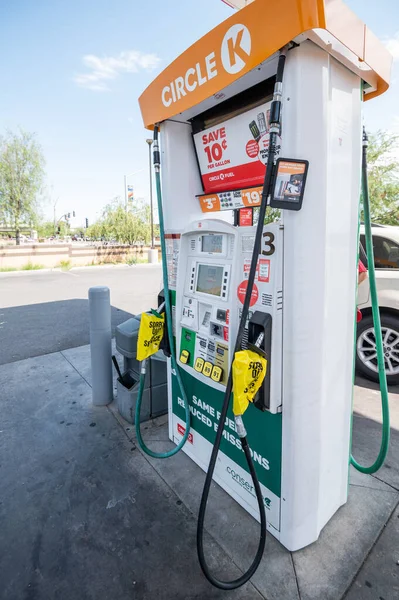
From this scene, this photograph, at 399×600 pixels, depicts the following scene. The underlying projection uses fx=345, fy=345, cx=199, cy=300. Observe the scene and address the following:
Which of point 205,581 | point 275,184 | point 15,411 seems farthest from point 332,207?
point 15,411

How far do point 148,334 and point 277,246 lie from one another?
1202 mm

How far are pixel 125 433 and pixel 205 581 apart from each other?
4.75 ft

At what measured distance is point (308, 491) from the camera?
1.85m

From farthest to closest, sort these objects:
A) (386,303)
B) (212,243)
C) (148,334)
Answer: (386,303) < (148,334) < (212,243)

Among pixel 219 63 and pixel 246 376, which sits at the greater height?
pixel 219 63

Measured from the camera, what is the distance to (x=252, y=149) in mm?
2041

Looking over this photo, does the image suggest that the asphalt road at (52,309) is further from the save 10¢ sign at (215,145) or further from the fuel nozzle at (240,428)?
the fuel nozzle at (240,428)

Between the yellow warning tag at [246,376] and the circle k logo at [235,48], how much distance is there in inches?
53.6

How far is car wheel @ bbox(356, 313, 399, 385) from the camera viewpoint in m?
3.71

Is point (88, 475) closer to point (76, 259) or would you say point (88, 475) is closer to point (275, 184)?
point (275, 184)

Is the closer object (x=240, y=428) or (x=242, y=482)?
(x=240, y=428)

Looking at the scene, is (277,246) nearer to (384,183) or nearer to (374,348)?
(374,348)

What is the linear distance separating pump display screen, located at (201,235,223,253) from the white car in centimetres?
238

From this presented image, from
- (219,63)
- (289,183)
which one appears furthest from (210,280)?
(219,63)
